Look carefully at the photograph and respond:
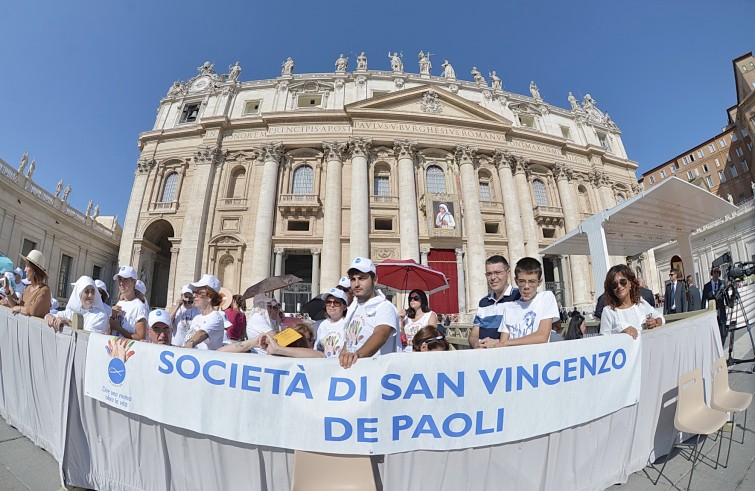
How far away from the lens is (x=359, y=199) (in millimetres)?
21281

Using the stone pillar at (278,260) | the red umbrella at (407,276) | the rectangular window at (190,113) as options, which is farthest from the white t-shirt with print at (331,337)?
the rectangular window at (190,113)

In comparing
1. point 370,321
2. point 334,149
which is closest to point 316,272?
point 334,149

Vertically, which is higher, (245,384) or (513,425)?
(245,384)

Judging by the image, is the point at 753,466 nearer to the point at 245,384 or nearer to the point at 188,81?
the point at 245,384

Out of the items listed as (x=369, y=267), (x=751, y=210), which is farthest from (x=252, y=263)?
(x=751, y=210)

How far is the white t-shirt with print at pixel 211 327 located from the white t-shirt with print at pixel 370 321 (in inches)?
67.0

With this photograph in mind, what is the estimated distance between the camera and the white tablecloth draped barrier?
219 centimetres

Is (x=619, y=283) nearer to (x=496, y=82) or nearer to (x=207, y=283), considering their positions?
(x=207, y=283)

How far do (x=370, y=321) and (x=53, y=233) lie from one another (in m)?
26.2

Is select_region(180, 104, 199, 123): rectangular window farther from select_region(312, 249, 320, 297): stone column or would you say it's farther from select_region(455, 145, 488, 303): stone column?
select_region(455, 145, 488, 303): stone column

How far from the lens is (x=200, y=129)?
2377 centimetres

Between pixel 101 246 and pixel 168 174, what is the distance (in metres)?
7.28

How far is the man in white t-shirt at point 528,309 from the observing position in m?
2.88

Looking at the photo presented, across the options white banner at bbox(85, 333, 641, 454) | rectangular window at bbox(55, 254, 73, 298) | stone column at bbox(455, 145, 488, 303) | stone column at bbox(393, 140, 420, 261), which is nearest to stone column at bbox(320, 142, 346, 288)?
stone column at bbox(393, 140, 420, 261)
